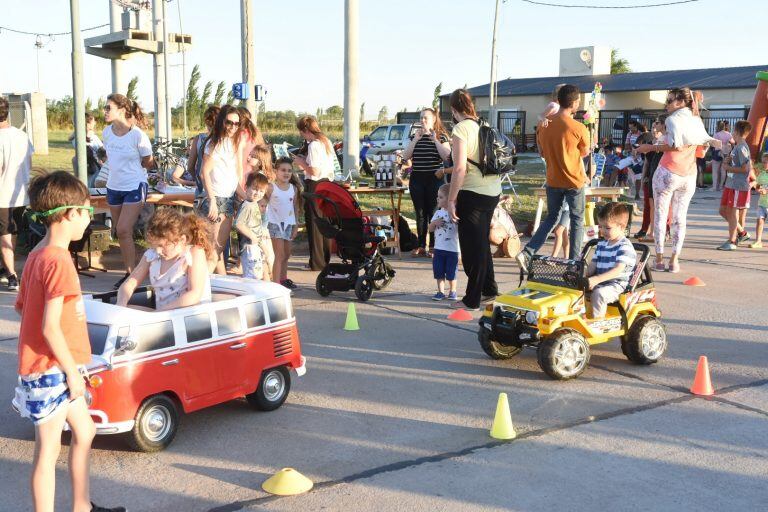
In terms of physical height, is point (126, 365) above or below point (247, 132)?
below

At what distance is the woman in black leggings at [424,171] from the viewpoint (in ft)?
34.7

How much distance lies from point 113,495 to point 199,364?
3.15 ft

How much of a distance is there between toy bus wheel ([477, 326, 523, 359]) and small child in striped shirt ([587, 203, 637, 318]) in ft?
2.33

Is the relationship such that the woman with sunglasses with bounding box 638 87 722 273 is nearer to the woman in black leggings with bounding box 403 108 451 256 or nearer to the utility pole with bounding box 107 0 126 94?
the woman in black leggings with bounding box 403 108 451 256

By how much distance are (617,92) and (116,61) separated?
29709mm

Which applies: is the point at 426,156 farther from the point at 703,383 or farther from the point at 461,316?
the point at 703,383

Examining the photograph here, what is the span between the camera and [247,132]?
27.5 feet

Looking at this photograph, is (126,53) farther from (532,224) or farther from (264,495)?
(264,495)

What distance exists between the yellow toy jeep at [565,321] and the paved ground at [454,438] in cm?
14

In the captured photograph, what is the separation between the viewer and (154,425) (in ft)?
15.1

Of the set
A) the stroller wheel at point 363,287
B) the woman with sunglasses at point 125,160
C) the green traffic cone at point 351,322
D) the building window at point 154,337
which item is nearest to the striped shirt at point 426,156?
the stroller wheel at point 363,287

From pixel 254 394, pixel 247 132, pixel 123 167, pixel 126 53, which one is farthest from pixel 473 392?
pixel 126 53

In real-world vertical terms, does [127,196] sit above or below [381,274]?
above

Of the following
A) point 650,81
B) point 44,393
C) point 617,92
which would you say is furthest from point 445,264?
point 650,81
